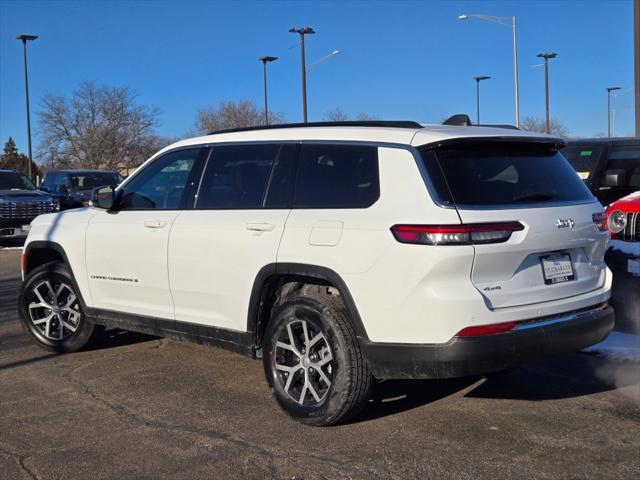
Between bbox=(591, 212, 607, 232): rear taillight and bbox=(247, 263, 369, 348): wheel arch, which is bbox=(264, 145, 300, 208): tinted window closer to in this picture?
bbox=(247, 263, 369, 348): wheel arch

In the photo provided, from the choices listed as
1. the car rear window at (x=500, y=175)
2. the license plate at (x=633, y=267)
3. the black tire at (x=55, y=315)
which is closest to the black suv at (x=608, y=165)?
the license plate at (x=633, y=267)

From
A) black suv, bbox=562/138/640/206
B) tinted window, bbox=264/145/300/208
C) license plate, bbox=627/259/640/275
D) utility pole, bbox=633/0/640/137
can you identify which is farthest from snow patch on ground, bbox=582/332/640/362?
utility pole, bbox=633/0/640/137

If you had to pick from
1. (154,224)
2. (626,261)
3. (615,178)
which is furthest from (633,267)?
(154,224)

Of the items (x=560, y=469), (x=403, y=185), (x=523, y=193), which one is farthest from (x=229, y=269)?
(x=560, y=469)

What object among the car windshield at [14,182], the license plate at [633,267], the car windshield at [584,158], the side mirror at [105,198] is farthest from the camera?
the car windshield at [14,182]

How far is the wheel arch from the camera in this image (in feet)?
14.0

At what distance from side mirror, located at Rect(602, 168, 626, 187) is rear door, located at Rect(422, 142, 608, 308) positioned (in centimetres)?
381

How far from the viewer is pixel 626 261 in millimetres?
6180

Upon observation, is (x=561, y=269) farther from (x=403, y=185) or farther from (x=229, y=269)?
(x=229, y=269)

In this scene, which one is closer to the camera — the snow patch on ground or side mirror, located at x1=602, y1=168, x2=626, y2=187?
the snow patch on ground

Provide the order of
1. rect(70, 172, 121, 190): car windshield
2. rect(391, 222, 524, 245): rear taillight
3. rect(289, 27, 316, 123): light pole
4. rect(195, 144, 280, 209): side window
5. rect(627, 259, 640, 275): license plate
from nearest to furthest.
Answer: rect(391, 222, 524, 245): rear taillight
rect(195, 144, 280, 209): side window
rect(627, 259, 640, 275): license plate
rect(70, 172, 121, 190): car windshield
rect(289, 27, 316, 123): light pole

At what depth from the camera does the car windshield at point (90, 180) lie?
68.0 feet

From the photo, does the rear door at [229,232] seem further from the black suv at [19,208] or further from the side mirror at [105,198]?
the black suv at [19,208]

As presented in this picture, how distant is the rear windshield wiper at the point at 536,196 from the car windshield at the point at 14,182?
1616 centimetres
